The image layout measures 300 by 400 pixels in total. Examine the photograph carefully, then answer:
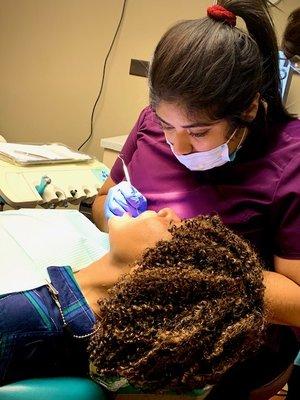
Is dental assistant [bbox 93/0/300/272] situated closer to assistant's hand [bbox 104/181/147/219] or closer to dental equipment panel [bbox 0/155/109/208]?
assistant's hand [bbox 104/181/147/219]

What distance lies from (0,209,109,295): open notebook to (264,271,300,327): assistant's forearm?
45cm

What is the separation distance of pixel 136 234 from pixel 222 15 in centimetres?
57

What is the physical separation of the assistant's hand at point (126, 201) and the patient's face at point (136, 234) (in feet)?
0.98

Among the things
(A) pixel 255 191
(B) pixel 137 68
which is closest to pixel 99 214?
(A) pixel 255 191

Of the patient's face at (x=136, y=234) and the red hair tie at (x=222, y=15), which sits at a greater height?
the red hair tie at (x=222, y=15)

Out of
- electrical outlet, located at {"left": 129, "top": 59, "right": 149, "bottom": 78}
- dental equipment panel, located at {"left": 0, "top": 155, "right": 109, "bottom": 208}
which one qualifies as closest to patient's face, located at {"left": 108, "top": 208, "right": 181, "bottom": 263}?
dental equipment panel, located at {"left": 0, "top": 155, "right": 109, "bottom": 208}

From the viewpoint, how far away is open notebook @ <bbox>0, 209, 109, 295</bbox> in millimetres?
956

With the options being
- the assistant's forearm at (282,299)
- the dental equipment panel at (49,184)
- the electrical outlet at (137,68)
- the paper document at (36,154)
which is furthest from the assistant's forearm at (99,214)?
the electrical outlet at (137,68)

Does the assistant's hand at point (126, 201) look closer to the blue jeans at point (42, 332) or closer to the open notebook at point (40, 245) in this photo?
the open notebook at point (40, 245)

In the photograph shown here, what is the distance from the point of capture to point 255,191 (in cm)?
119

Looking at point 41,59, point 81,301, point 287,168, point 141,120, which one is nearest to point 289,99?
point 141,120

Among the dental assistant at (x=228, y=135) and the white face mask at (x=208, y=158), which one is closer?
the dental assistant at (x=228, y=135)

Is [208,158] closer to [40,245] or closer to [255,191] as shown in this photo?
[255,191]

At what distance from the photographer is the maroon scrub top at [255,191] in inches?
45.1
